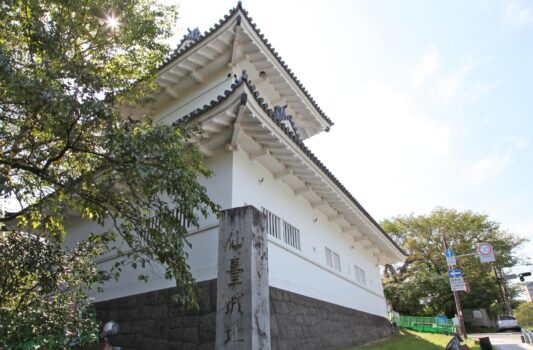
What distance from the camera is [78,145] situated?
18.2 ft

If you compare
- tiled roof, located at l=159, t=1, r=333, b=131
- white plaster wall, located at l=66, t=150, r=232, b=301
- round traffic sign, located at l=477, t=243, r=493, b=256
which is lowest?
white plaster wall, located at l=66, t=150, r=232, b=301

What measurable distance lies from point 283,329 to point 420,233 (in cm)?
3528

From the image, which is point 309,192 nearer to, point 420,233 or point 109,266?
point 109,266

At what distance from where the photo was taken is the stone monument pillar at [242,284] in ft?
17.2

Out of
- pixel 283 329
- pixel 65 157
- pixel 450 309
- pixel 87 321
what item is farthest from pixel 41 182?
pixel 450 309

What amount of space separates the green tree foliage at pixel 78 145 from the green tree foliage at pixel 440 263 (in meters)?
33.3

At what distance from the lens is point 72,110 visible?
15.4 feet

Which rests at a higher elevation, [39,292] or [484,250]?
[484,250]

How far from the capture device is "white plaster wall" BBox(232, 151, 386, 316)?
8.74 metres

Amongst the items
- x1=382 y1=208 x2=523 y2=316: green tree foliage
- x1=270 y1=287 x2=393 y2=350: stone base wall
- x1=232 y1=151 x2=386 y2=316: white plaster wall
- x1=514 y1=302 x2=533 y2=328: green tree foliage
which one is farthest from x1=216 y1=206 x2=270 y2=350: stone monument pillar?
x1=514 y1=302 x2=533 y2=328: green tree foliage

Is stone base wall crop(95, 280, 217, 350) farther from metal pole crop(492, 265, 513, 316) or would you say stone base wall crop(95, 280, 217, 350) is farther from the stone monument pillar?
metal pole crop(492, 265, 513, 316)

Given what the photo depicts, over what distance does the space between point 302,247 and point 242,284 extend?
199 inches

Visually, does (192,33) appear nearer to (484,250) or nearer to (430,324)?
(484,250)

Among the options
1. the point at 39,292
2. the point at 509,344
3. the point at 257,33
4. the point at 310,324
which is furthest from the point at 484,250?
the point at 39,292
